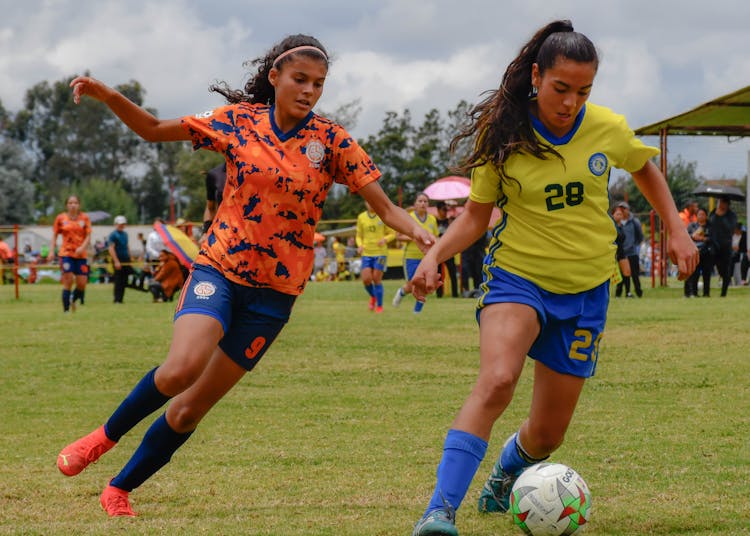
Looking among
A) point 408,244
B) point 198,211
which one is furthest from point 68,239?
point 198,211

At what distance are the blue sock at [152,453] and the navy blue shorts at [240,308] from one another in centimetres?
47

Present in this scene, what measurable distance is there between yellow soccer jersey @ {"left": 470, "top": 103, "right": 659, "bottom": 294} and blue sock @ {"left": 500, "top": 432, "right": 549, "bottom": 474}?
33.9 inches

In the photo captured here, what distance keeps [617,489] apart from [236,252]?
2.22m

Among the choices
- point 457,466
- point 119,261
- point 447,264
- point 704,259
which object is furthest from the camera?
point 119,261

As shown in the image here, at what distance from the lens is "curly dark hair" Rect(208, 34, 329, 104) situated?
5249 millimetres

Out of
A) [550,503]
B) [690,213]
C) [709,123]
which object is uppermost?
[709,123]

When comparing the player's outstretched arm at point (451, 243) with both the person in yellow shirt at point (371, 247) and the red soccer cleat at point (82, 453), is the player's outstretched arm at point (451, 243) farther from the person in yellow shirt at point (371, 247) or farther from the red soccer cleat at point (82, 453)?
the person in yellow shirt at point (371, 247)

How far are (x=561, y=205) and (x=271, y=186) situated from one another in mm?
1299

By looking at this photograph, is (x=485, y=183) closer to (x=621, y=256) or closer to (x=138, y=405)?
(x=138, y=405)

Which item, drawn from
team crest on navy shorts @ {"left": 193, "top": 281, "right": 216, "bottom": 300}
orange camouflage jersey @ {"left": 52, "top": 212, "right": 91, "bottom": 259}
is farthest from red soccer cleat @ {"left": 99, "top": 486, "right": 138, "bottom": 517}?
orange camouflage jersey @ {"left": 52, "top": 212, "right": 91, "bottom": 259}

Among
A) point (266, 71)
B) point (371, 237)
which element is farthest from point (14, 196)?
point (266, 71)

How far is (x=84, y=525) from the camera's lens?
4.88 metres

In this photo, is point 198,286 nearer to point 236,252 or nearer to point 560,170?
point 236,252

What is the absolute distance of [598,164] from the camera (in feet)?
15.5
